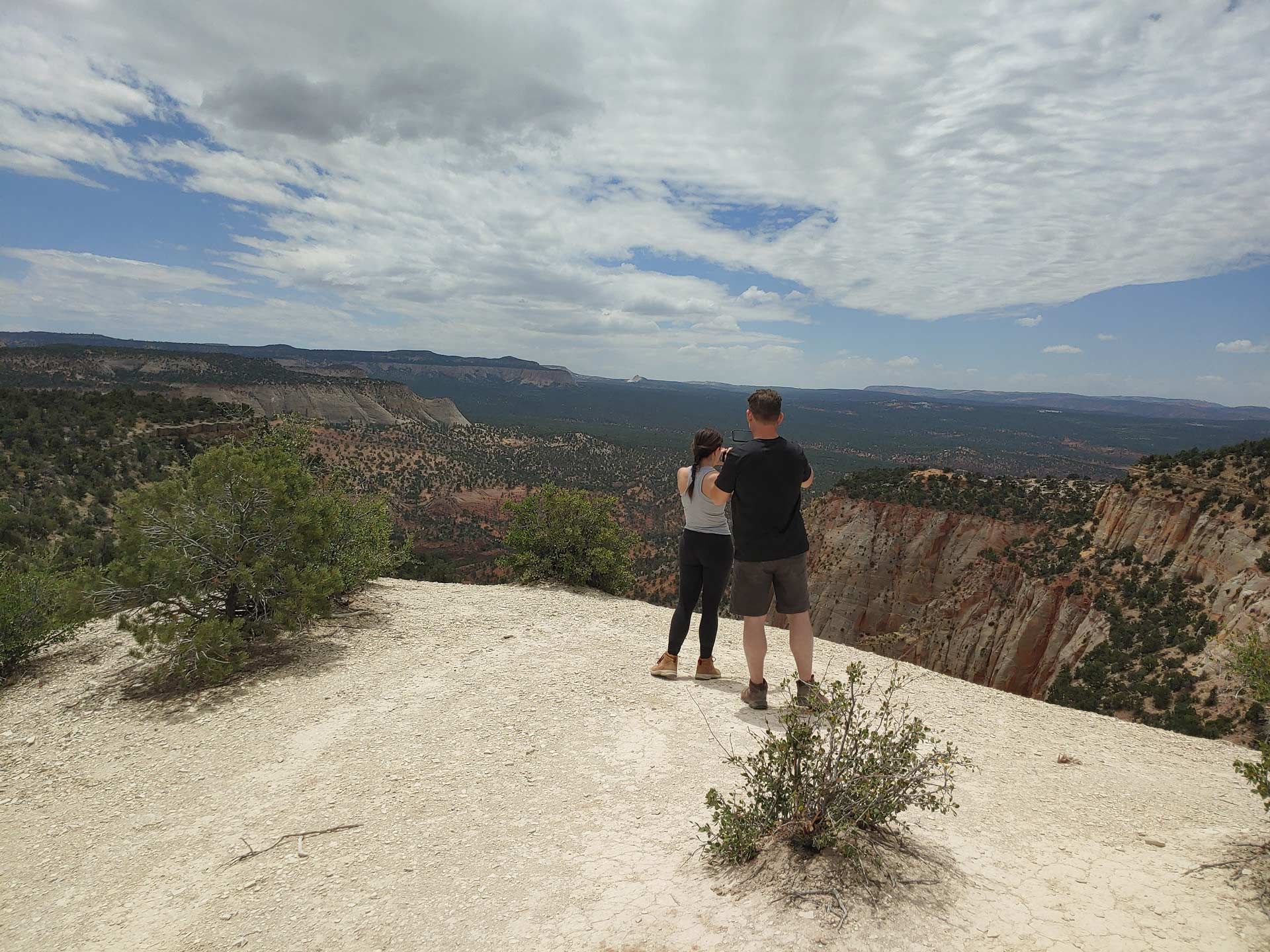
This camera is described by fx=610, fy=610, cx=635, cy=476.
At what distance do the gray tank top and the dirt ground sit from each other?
1.53m

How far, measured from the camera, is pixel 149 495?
6738 mm

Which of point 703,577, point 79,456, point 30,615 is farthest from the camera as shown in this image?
point 79,456

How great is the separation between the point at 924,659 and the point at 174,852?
96.3 feet

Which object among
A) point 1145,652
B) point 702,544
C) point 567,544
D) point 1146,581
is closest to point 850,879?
point 702,544

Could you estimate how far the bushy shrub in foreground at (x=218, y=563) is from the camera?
616 cm

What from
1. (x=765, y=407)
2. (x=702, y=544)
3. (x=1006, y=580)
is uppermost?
(x=765, y=407)

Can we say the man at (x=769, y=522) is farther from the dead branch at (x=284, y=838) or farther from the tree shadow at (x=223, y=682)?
the tree shadow at (x=223, y=682)

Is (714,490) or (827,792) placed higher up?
(714,490)

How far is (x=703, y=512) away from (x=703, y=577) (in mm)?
663

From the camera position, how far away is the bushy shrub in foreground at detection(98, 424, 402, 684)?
6.16 meters

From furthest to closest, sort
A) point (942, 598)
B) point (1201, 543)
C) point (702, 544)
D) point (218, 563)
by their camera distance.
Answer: point (942, 598)
point (1201, 543)
point (218, 563)
point (702, 544)

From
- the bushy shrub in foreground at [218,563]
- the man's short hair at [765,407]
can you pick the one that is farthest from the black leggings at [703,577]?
the bushy shrub in foreground at [218,563]

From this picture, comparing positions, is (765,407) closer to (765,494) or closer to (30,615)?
(765,494)

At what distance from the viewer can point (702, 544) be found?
5332mm
